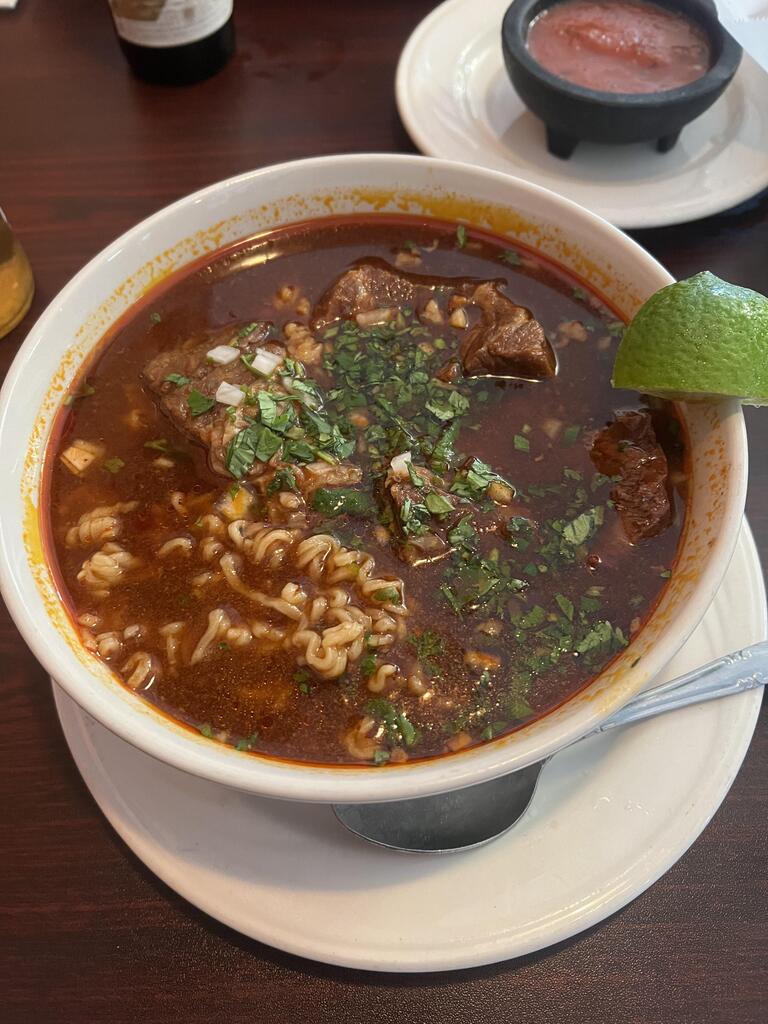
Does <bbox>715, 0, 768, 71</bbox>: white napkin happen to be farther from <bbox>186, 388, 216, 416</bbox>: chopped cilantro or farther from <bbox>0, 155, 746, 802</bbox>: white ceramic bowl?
<bbox>186, 388, 216, 416</bbox>: chopped cilantro

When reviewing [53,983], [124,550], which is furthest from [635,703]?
[53,983]

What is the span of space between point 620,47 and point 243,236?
1.75 metres

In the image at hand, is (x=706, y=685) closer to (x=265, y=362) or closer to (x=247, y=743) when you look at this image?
(x=247, y=743)

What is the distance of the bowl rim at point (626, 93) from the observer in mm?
2738

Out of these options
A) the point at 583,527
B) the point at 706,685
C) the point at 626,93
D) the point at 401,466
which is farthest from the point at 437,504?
the point at 626,93

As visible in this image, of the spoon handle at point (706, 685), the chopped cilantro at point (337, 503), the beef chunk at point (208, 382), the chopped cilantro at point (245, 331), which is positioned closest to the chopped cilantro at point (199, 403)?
the beef chunk at point (208, 382)

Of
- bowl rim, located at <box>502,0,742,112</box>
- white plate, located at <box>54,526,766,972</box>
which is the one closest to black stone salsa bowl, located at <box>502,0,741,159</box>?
bowl rim, located at <box>502,0,742,112</box>

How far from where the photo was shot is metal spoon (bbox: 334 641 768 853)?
172 centimetres

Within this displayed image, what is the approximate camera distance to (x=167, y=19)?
10.3 feet

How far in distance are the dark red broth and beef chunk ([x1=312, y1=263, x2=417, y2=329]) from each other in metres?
1.29

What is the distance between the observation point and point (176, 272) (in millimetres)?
2365

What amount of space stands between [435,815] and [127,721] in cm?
68

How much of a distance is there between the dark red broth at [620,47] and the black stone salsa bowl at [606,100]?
90 mm

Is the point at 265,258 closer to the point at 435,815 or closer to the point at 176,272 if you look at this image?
the point at 176,272
